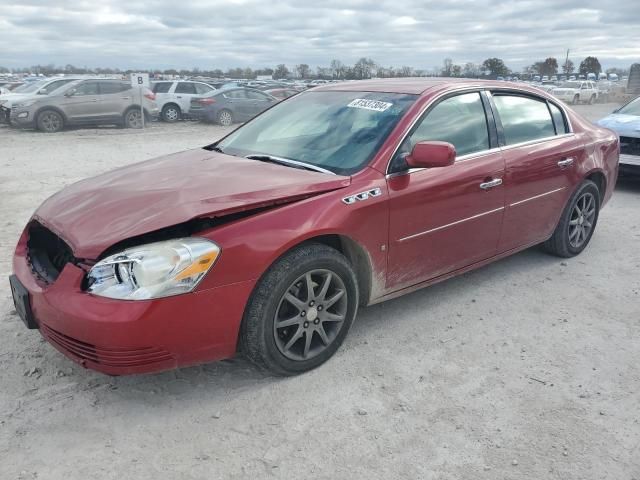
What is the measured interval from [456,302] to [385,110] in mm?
1515

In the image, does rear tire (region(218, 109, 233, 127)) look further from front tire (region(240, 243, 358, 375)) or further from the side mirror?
front tire (region(240, 243, 358, 375))

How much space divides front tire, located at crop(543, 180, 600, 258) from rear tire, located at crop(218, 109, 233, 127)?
49.0 feet

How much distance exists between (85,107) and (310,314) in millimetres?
15370

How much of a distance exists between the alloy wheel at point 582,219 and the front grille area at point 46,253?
13.5ft

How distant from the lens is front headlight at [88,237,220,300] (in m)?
2.62

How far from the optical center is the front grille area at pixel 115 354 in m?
2.63

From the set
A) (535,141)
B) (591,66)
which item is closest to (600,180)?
(535,141)

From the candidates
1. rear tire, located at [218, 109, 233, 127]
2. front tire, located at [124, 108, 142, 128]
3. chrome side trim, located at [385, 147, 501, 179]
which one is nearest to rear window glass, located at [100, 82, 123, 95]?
front tire, located at [124, 108, 142, 128]

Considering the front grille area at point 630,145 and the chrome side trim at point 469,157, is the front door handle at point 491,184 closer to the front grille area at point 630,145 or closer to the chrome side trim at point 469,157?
the chrome side trim at point 469,157

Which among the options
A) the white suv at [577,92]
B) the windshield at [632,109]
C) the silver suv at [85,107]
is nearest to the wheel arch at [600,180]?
the windshield at [632,109]

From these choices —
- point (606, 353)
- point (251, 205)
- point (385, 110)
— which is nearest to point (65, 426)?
point (251, 205)

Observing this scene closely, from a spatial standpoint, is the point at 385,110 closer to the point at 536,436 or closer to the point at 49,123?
the point at 536,436

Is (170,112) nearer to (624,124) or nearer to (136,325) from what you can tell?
(624,124)

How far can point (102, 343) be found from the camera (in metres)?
2.61
